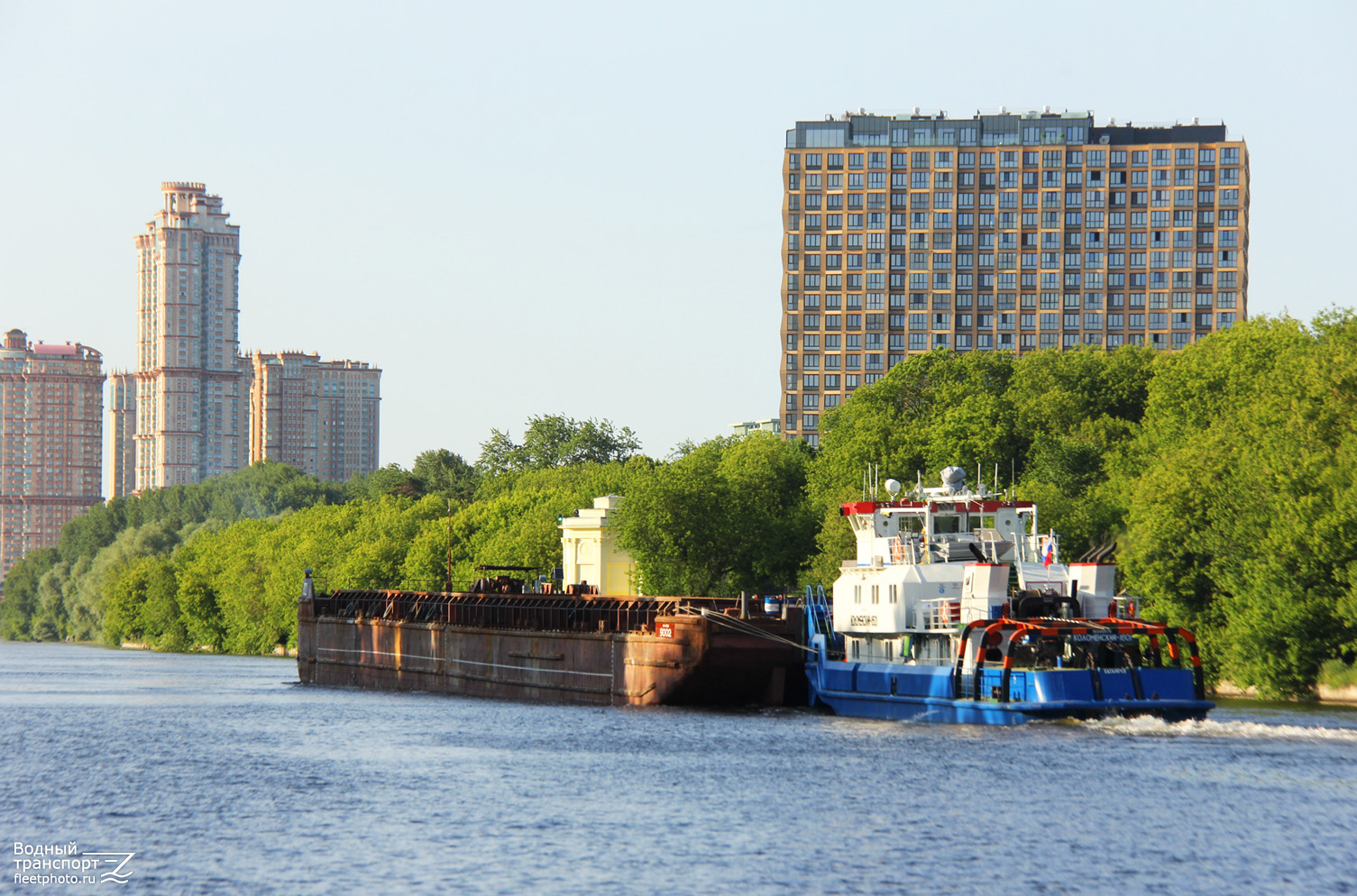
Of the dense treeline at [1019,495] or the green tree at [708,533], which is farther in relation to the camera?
the green tree at [708,533]

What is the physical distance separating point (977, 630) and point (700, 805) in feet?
53.8

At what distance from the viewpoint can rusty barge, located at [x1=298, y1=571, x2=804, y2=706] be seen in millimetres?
64688

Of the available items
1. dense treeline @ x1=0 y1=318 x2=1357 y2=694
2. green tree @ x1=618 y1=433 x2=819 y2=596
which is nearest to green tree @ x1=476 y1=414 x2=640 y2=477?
dense treeline @ x1=0 y1=318 x2=1357 y2=694

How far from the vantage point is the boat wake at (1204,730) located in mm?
50375

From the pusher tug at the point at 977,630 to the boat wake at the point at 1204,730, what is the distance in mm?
432

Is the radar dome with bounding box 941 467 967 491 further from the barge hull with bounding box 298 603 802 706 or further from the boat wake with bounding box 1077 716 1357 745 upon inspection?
the boat wake with bounding box 1077 716 1357 745

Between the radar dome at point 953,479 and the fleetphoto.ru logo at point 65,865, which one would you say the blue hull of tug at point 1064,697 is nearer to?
the radar dome at point 953,479

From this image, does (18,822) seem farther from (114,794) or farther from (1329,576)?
(1329,576)

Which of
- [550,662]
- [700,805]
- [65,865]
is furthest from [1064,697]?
[65,865]

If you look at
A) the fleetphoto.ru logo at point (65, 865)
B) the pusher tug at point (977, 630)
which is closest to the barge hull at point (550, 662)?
the pusher tug at point (977, 630)

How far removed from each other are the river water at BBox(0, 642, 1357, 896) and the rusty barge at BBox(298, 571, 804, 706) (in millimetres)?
2793

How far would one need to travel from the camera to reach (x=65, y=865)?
114 ft

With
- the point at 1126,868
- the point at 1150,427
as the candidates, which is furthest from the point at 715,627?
the point at 1150,427

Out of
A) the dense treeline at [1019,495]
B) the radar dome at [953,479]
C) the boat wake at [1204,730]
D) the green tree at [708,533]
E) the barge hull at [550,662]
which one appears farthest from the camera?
the green tree at [708,533]
